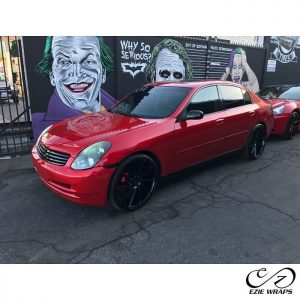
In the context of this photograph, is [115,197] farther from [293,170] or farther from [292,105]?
[292,105]

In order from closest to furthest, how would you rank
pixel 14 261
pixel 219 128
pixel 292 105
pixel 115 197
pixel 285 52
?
pixel 14 261
pixel 115 197
pixel 219 128
pixel 292 105
pixel 285 52

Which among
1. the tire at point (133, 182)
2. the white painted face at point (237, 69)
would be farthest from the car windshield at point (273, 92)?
the tire at point (133, 182)

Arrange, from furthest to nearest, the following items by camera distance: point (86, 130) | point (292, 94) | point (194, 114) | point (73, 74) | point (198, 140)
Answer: point (292, 94) → point (73, 74) → point (198, 140) → point (194, 114) → point (86, 130)

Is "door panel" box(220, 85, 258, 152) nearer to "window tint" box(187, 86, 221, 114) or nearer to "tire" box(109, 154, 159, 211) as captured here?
"window tint" box(187, 86, 221, 114)

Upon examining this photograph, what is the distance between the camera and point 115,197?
345cm

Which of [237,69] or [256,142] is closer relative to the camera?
[256,142]

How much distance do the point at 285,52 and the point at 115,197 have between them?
1324 cm

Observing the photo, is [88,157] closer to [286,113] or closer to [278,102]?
[286,113]

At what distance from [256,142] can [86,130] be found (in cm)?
353

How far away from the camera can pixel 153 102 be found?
441 centimetres

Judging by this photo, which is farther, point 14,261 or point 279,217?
point 279,217

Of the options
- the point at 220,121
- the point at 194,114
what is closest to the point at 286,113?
the point at 220,121

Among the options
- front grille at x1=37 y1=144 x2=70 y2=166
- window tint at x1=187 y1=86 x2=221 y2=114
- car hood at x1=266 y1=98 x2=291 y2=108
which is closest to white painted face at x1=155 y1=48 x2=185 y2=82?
car hood at x1=266 y1=98 x2=291 y2=108

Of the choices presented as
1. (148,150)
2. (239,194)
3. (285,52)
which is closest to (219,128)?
(239,194)
